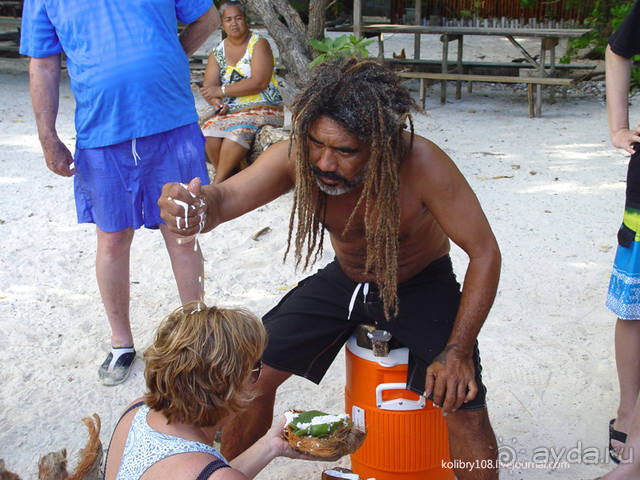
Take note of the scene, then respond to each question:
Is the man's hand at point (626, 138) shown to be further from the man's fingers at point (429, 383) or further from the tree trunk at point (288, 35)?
the tree trunk at point (288, 35)

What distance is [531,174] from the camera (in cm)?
598

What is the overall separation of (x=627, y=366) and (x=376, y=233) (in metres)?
1.17

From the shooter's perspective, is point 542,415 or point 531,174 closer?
point 542,415

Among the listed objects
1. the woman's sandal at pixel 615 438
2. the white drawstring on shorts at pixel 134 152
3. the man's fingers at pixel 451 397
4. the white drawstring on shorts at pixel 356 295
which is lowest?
the woman's sandal at pixel 615 438

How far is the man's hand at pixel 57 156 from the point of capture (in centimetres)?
305

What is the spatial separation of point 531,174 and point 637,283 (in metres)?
3.63

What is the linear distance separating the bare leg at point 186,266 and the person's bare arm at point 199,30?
0.99 metres

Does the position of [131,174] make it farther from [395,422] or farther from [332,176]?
[395,422]

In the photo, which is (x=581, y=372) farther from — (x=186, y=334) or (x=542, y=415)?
(x=186, y=334)

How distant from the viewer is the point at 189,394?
175cm

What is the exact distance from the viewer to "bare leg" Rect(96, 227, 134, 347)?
124 inches

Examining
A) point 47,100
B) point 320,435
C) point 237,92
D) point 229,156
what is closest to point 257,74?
point 237,92

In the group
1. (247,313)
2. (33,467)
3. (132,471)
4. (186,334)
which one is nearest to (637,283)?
(247,313)

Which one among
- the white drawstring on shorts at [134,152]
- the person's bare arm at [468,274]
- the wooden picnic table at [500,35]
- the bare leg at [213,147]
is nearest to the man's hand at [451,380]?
the person's bare arm at [468,274]
